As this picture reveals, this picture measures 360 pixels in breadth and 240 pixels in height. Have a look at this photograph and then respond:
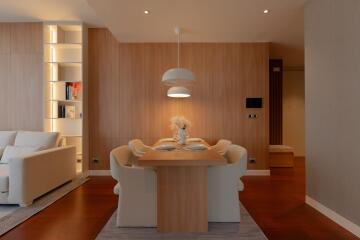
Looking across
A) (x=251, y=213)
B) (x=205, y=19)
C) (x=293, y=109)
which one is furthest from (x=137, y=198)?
(x=293, y=109)

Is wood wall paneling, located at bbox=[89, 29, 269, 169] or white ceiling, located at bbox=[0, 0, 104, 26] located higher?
white ceiling, located at bbox=[0, 0, 104, 26]

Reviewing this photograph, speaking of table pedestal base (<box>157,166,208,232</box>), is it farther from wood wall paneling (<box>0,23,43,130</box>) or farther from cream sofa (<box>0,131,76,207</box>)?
wood wall paneling (<box>0,23,43,130</box>)

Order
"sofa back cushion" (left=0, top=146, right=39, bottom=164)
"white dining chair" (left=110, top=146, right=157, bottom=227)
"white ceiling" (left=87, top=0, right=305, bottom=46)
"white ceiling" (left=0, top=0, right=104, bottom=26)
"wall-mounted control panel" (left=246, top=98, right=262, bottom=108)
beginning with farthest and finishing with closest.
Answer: "wall-mounted control panel" (left=246, top=98, right=262, bottom=108) → "white ceiling" (left=0, top=0, right=104, bottom=26) → "sofa back cushion" (left=0, top=146, right=39, bottom=164) → "white ceiling" (left=87, top=0, right=305, bottom=46) → "white dining chair" (left=110, top=146, right=157, bottom=227)

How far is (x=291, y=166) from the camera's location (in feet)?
20.6

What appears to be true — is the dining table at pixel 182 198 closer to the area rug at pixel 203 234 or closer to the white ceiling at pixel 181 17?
the area rug at pixel 203 234

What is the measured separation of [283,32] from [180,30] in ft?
6.45

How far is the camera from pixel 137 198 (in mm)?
2656

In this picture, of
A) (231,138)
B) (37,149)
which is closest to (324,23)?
(231,138)

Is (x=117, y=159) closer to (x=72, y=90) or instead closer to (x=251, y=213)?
(x=251, y=213)

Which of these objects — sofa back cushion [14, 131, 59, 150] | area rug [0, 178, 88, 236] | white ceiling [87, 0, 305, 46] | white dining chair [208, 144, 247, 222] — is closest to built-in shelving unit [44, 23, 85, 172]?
sofa back cushion [14, 131, 59, 150]

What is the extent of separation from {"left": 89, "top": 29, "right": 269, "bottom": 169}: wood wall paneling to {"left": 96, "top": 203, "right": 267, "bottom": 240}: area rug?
106 inches

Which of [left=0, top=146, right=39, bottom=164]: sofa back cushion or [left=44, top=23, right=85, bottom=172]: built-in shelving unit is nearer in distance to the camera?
[left=0, top=146, right=39, bottom=164]: sofa back cushion

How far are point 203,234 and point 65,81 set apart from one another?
13.4 ft

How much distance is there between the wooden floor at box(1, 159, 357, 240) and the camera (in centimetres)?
253
